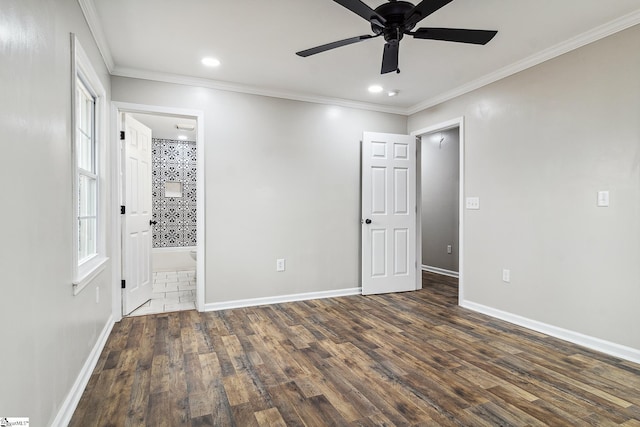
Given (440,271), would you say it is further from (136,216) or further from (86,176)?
(86,176)

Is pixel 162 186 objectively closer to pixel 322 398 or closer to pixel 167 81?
pixel 167 81

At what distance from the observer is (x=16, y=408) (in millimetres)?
1215

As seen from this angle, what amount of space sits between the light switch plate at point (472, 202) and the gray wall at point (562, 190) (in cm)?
5

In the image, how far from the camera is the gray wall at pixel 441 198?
18.4 feet

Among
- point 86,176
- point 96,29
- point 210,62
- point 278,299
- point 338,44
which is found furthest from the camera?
point 278,299

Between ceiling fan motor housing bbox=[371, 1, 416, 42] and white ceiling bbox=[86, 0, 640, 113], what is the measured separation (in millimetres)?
332

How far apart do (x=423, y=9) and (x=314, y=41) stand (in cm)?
117

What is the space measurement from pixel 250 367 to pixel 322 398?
63 centimetres

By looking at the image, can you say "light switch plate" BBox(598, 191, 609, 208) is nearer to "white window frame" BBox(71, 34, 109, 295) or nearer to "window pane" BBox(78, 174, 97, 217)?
"white window frame" BBox(71, 34, 109, 295)

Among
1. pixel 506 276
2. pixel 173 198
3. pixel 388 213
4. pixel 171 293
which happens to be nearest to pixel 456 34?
pixel 506 276

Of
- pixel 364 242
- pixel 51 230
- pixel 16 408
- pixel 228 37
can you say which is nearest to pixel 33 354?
pixel 16 408

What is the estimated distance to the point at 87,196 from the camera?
8.99 ft

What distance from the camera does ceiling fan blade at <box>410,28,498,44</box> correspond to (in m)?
2.06

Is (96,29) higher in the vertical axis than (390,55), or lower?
higher
